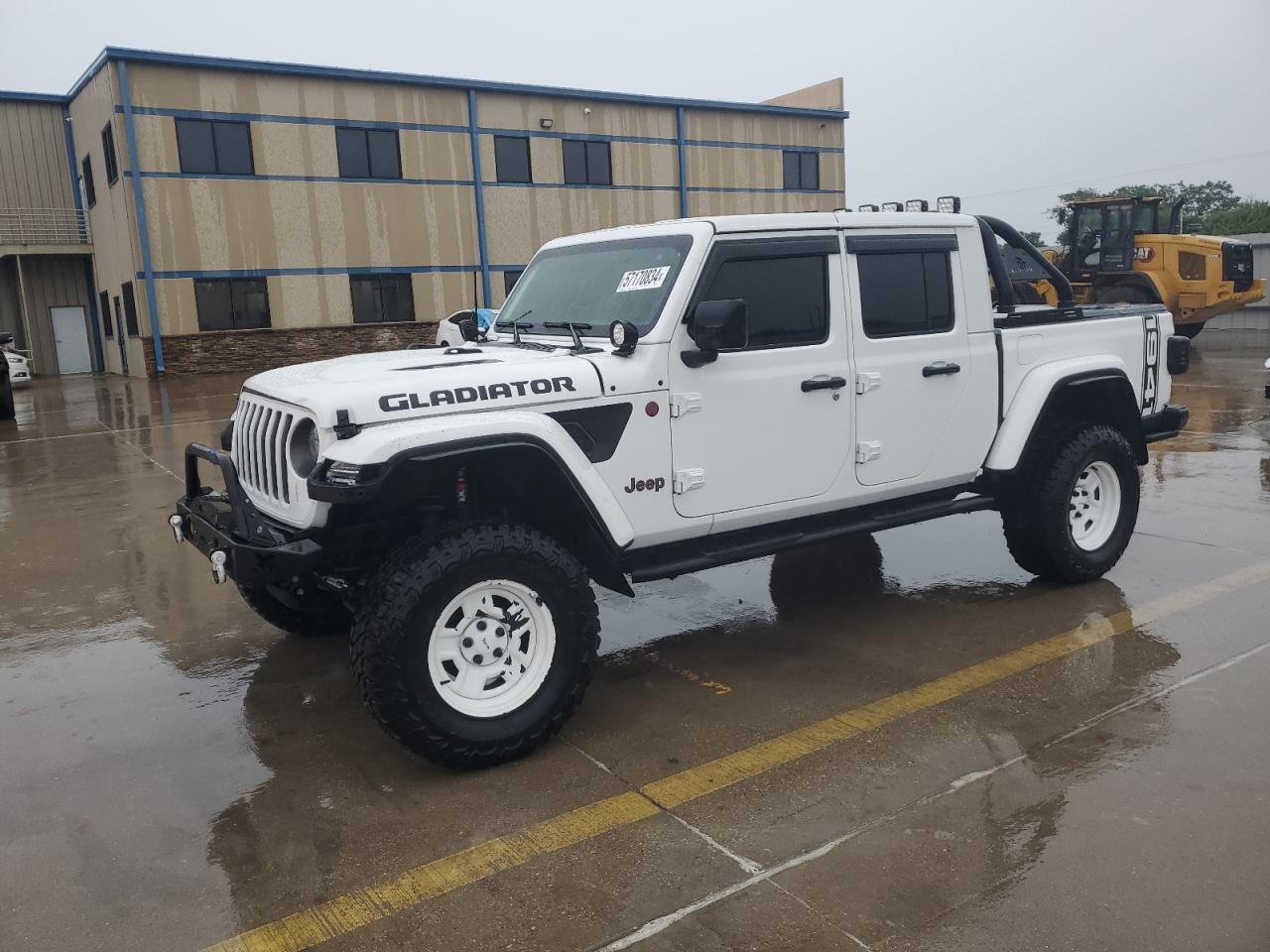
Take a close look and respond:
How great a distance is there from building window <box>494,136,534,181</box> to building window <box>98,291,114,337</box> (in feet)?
37.1

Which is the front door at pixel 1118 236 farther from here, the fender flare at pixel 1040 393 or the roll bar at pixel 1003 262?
the fender flare at pixel 1040 393

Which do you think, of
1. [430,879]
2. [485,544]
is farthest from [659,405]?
[430,879]

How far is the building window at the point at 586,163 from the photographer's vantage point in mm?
29562

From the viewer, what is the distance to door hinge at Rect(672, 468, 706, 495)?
428 cm

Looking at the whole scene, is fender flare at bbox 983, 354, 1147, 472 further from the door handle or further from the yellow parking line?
the door handle

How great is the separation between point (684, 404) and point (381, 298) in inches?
955

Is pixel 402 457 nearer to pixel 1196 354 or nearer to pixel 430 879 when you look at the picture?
pixel 430 879

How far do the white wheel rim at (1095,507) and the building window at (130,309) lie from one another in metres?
24.3

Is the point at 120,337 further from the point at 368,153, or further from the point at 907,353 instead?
the point at 907,353

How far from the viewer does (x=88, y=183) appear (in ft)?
93.8

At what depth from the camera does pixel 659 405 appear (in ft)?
13.8

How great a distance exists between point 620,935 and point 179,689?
2817 mm

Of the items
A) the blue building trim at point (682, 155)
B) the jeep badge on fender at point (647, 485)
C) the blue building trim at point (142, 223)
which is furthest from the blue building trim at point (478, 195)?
the jeep badge on fender at point (647, 485)

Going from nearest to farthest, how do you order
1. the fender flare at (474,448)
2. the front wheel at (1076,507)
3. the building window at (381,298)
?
1. the fender flare at (474,448)
2. the front wheel at (1076,507)
3. the building window at (381,298)
